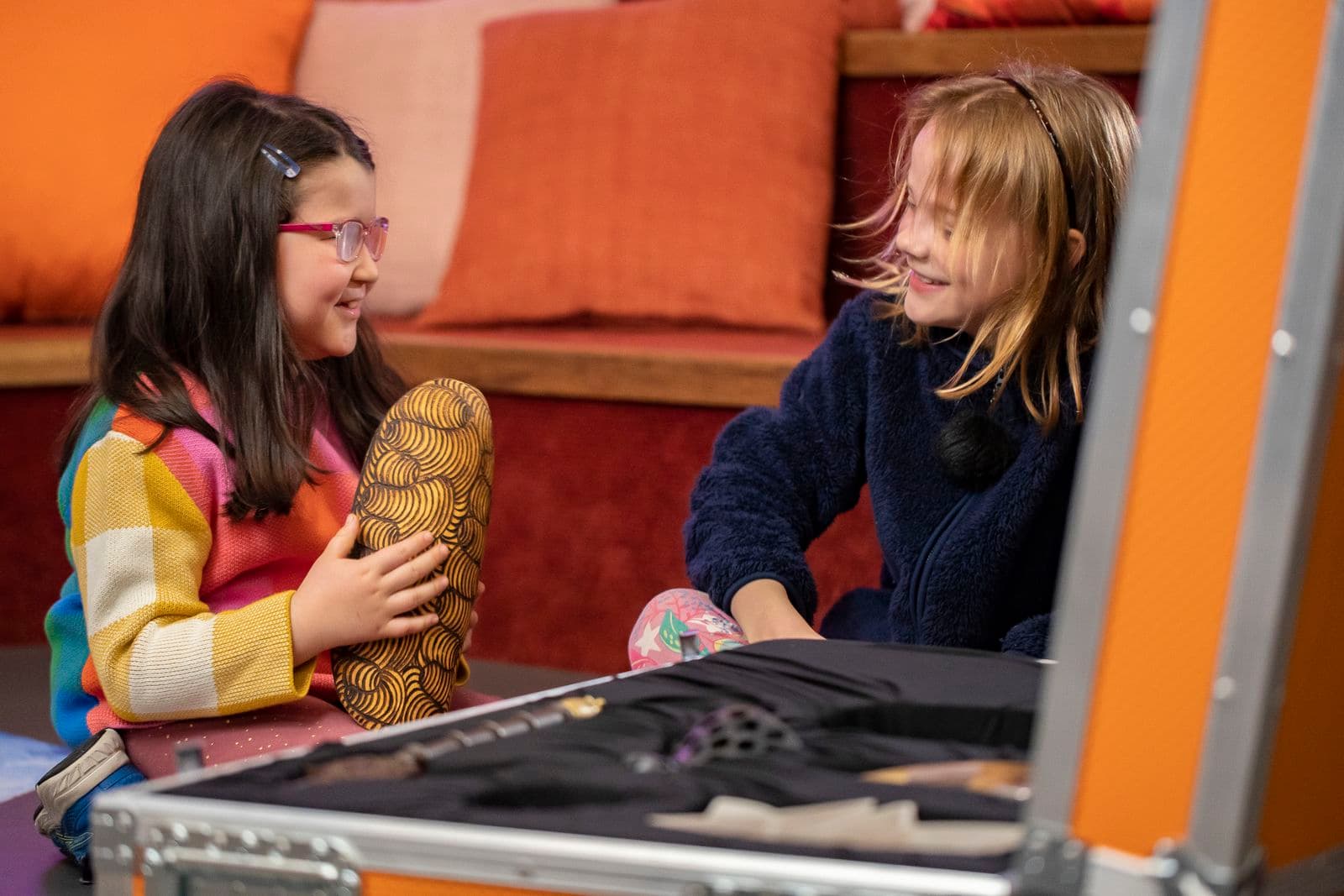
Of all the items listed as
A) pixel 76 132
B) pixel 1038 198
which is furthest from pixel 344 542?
pixel 76 132

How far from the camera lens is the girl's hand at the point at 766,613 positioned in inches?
43.7

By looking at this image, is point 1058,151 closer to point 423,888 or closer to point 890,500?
point 890,500

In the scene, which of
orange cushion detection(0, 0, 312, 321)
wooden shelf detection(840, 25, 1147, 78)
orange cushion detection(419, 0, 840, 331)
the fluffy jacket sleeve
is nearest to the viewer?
the fluffy jacket sleeve

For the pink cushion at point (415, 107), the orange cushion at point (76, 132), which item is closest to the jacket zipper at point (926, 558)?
the pink cushion at point (415, 107)

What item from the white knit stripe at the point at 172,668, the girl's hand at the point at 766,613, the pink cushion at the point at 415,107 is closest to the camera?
the white knit stripe at the point at 172,668

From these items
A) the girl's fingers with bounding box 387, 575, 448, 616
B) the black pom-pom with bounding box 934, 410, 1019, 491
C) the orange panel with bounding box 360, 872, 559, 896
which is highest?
the black pom-pom with bounding box 934, 410, 1019, 491

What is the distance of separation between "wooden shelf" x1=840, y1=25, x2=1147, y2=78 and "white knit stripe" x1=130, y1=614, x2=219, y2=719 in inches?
43.9

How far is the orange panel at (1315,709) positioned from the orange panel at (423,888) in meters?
0.27

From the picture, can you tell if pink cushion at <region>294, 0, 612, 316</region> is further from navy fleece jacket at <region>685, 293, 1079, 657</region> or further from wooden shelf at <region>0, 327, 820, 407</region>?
navy fleece jacket at <region>685, 293, 1079, 657</region>

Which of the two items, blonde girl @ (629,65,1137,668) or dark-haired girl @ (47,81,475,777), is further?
blonde girl @ (629,65,1137,668)

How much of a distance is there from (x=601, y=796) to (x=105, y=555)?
0.52m

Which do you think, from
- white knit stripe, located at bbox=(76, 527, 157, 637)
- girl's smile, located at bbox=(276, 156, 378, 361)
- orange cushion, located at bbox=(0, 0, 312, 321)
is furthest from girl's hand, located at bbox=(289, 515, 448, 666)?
orange cushion, located at bbox=(0, 0, 312, 321)

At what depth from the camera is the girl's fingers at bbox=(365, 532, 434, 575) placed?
1007 mm

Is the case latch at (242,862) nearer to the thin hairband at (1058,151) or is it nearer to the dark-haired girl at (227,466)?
the dark-haired girl at (227,466)
